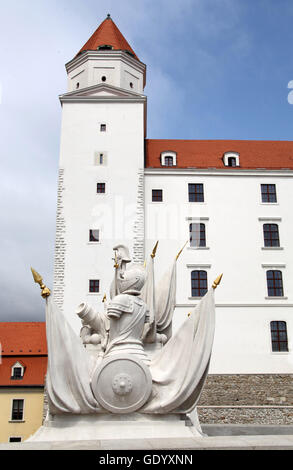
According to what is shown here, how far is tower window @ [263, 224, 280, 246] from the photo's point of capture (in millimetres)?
26297

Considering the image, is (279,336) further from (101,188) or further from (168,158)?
(101,188)

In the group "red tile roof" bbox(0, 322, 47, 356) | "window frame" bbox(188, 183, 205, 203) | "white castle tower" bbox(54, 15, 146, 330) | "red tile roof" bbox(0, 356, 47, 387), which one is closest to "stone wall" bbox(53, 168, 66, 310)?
"white castle tower" bbox(54, 15, 146, 330)

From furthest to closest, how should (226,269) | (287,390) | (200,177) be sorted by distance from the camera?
(200,177) < (226,269) < (287,390)

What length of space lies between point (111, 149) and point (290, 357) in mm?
14820

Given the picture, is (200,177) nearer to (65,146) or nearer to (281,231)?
(281,231)

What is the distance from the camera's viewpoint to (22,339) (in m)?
30.3

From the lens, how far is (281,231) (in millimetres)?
26484

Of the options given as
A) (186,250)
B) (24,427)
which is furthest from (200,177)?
(24,427)

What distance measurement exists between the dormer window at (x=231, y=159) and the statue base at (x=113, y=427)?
930 inches

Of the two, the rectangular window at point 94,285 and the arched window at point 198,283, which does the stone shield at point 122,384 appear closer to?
the rectangular window at point 94,285

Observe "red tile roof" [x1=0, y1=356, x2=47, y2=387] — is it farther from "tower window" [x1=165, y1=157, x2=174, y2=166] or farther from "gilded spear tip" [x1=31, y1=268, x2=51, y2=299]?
"gilded spear tip" [x1=31, y1=268, x2=51, y2=299]

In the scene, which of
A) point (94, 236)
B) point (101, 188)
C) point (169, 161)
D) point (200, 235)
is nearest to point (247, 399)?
point (200, 235)

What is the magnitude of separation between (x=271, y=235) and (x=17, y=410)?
17427 millimetres

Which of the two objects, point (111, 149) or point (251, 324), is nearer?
point (251, 324)
